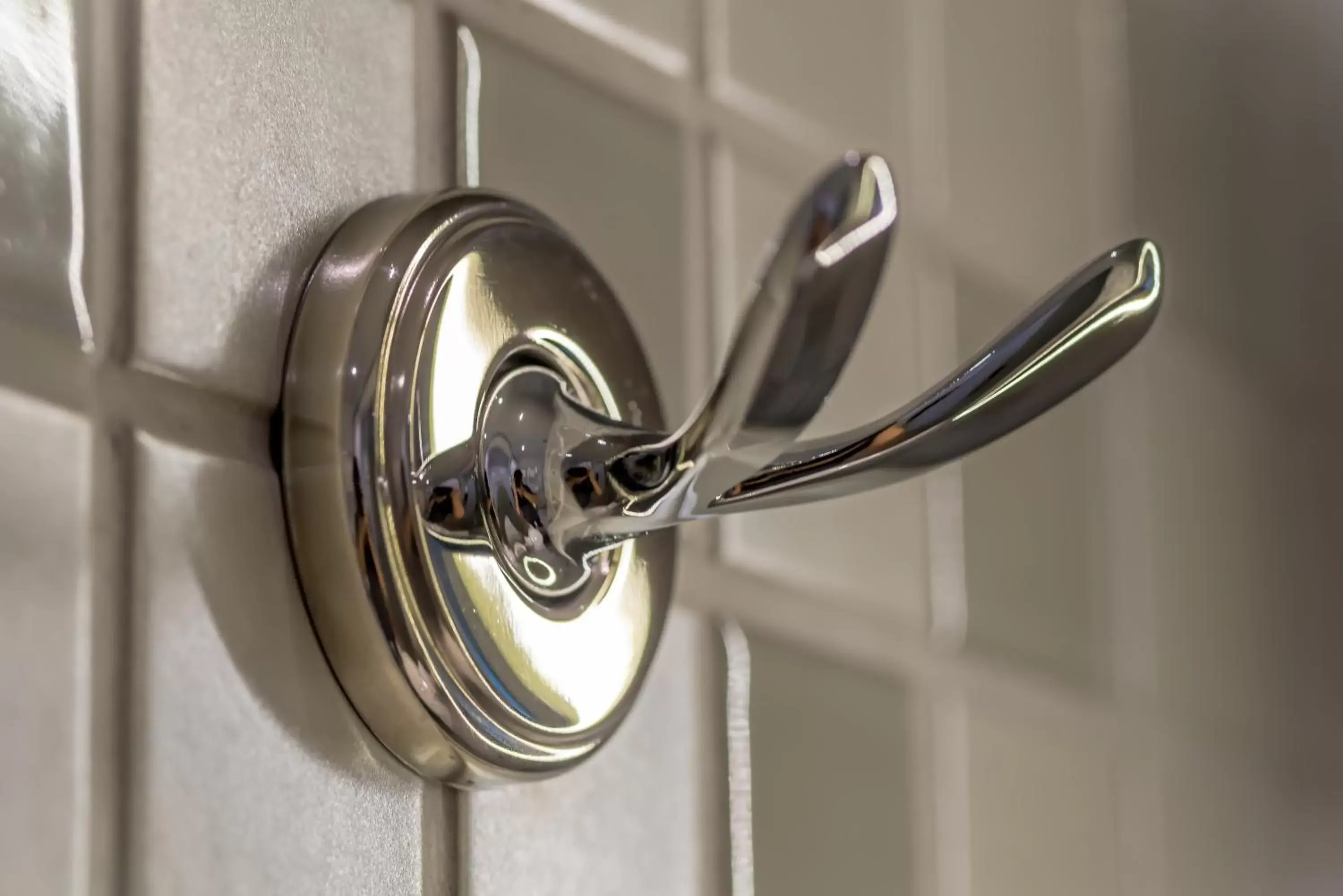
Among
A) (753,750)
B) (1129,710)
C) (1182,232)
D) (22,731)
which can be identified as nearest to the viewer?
(22,731)

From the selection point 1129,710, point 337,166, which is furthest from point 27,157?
point 1129,710

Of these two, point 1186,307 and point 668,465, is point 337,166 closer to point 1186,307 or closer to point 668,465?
point 668,465

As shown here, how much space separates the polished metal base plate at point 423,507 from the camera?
0.23 metres

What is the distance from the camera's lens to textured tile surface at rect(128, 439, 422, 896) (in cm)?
21

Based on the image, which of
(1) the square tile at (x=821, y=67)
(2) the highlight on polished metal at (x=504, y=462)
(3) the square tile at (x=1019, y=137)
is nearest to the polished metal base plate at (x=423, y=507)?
(2) the highlight on polished metal at (x=504, y=462)

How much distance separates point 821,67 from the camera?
1.28 ft

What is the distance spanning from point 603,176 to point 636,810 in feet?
0.37

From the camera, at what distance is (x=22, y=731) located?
19cm

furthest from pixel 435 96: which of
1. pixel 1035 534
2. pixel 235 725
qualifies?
pixel 1035 534

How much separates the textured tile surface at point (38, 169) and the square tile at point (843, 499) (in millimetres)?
138

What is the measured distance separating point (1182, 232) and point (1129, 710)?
7.3 inches

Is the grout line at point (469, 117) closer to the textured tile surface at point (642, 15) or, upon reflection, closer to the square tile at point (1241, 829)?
the textured tile surface at point (642, 15)

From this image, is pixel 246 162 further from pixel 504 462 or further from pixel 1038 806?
pixel 1038 806

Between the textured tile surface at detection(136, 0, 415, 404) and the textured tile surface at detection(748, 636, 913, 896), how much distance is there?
127 mm
